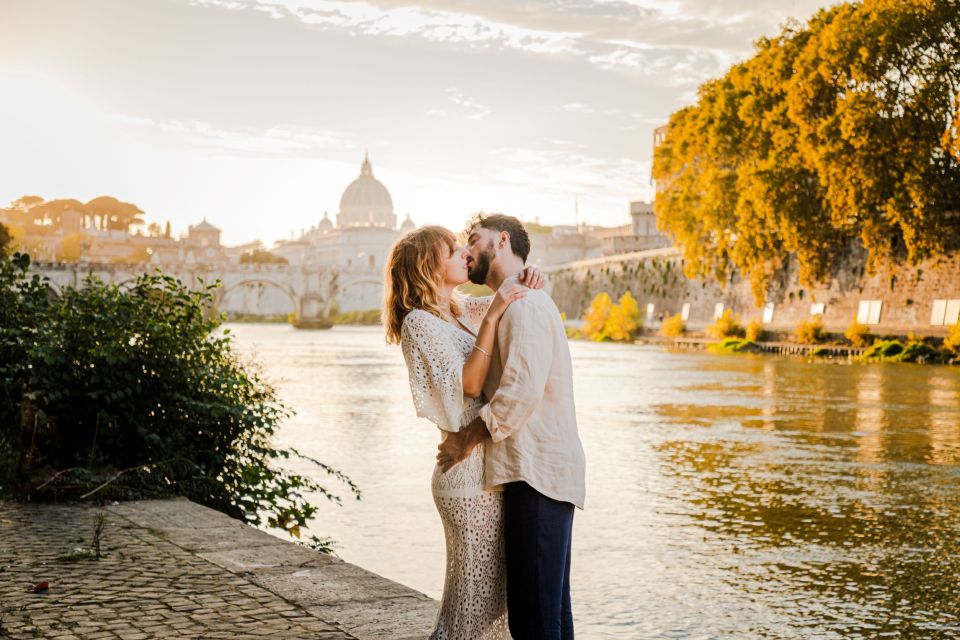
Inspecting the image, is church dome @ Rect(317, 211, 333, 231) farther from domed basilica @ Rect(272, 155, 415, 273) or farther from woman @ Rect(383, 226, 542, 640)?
woman @ Rect(383, 226, 542, 640)

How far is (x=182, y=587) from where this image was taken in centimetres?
468

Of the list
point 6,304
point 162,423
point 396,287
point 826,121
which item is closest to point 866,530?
point 162,423

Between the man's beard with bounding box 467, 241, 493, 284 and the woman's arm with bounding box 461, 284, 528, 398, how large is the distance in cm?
17

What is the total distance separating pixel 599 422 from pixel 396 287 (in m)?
12.0

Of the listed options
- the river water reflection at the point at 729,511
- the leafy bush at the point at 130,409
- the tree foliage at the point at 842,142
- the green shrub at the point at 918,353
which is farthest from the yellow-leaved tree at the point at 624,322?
the leafy bush at the point at 130,409

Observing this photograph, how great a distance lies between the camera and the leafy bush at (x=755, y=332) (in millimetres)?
37406

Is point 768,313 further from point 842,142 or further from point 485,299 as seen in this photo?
point 485,299

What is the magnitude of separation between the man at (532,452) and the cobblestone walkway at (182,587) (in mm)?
853

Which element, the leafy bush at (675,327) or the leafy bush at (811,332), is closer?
the leafy bush at (811,332)

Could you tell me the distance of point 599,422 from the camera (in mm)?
15141

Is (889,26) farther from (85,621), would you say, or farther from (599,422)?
(85,621)

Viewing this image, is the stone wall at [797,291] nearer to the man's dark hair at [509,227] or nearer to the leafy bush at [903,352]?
the leafy bush at [903,352]

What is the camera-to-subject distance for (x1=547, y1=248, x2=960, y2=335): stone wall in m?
31.3

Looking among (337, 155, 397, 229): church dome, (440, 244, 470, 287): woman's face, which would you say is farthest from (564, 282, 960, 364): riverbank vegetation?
(337, 155, 397, 229): church dome
